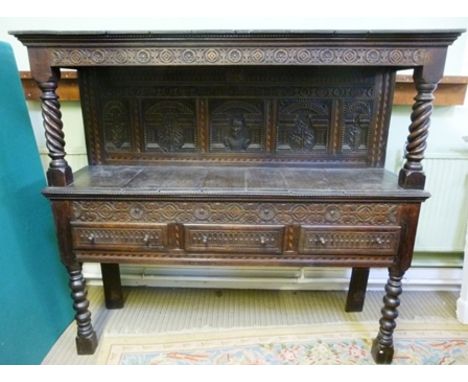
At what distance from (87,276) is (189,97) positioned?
1226 millimetres

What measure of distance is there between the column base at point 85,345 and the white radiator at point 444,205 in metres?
1.73

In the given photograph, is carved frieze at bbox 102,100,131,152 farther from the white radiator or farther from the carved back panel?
the white radiator

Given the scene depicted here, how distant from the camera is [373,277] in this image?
184 cm

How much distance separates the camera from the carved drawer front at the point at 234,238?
3.94ft

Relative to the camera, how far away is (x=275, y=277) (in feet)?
6.03

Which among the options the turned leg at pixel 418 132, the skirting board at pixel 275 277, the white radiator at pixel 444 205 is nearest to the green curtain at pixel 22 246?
the skirting board at pixel 275 277

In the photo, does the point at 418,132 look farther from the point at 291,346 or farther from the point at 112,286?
the point at 112,286

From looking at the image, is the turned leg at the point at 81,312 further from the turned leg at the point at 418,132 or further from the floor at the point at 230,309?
the turned leg at the point at 418,132

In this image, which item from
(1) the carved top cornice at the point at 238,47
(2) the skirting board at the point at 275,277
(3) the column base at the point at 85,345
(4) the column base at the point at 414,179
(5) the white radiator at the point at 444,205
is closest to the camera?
(1) the carved top cornice at the point at 238,47

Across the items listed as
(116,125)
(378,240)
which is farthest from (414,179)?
(116,125)

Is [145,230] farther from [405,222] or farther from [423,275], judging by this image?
[423,275]

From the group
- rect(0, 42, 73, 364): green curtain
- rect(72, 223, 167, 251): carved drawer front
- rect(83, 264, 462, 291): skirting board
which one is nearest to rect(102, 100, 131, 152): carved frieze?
rect(0, 42, 73, 364): green curtain

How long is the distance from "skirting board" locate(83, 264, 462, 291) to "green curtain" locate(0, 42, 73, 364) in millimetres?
399
